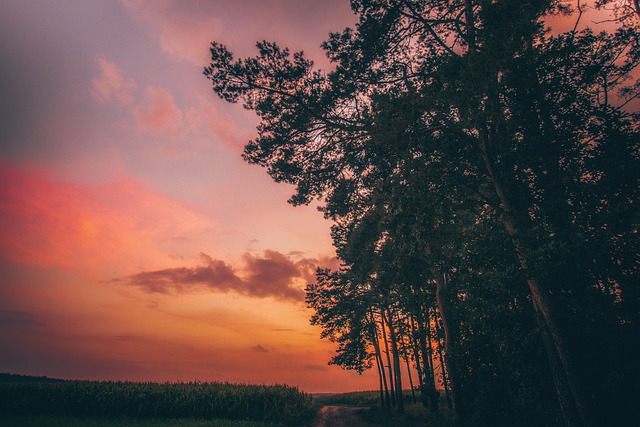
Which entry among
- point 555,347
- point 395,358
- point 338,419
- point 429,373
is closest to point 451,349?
point 429,373

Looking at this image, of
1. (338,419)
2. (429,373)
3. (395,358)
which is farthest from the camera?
(395,358)

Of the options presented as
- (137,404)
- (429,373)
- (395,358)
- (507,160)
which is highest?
(507,160)

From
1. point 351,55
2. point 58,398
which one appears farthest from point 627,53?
point 58,398

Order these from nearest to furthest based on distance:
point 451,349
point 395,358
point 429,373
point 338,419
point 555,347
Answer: point 555,347 → point 451,349 → point 338,419 → point 429,373 → point 395,358

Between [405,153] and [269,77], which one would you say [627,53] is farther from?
[269,77]

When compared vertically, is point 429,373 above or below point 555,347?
below

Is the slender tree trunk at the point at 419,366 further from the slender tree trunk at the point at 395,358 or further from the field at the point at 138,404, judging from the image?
the field at the point at 138,404

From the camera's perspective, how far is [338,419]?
19922mm

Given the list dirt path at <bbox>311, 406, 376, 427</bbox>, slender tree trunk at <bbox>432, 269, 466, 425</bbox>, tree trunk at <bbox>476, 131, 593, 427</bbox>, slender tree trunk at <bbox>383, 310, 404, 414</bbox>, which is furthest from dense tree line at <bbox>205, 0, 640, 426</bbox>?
slender tree trunk at <bbox>383, 310, 404, 414</bbox>

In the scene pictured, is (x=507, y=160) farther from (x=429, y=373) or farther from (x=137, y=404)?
(x=137, y=404)

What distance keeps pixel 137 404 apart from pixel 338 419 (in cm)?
1306

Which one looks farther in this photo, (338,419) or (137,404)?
(338,419)

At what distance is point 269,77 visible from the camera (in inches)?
460

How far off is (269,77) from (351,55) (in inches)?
135
